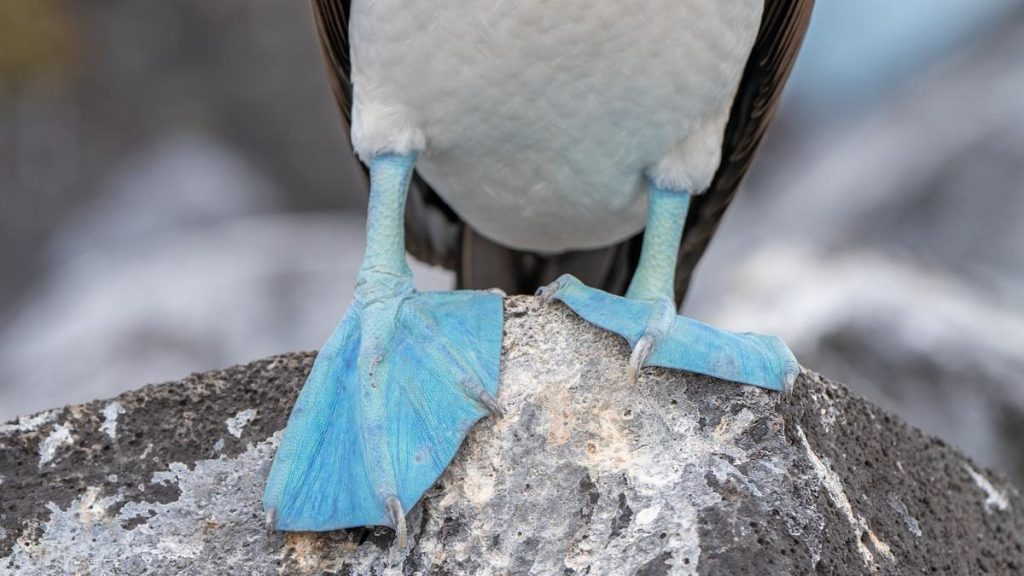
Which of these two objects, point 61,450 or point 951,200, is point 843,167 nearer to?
point 951,200

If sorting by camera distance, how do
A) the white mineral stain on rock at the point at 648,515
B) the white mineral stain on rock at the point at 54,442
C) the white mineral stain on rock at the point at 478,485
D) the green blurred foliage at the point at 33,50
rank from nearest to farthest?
the white mineral stain on rock at the point at 648,515, the white mineral stain on rock at the point at 478,485, the white mineral stain on rock at the point at 54,442, the green blurred foliage at the point at 33,50

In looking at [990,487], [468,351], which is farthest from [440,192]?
[990,487]

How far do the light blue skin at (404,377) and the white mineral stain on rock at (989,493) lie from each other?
2.55ft

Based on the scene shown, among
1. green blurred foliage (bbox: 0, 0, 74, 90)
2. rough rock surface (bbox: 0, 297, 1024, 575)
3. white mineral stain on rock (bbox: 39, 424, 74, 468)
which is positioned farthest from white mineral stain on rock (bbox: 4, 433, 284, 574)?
green blurred foliage (bbox: 0, 0, 74, 90)

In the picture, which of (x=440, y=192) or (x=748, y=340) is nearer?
Result: (x=748, y=340)

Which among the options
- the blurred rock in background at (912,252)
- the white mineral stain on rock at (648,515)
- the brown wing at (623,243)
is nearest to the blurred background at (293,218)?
the blurred rock in background at (912,252)

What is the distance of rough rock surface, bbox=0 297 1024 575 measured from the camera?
1.91 meters

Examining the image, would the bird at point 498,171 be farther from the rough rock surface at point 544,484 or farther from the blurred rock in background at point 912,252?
the blurred rock in background at point 912,252

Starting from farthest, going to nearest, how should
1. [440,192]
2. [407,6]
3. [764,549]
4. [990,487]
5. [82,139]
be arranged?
[82,139], [440,192], [990,487], [407,6], [764,549]

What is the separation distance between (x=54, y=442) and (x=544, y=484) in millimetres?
Result: 879

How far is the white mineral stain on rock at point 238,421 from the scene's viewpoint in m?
2.24

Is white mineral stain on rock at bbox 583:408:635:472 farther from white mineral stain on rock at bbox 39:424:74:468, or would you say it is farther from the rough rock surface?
white mineral stain on rock at bbox 39:424:74:468

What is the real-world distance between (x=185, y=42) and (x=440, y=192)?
6547mm

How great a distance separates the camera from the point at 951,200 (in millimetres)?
6930
